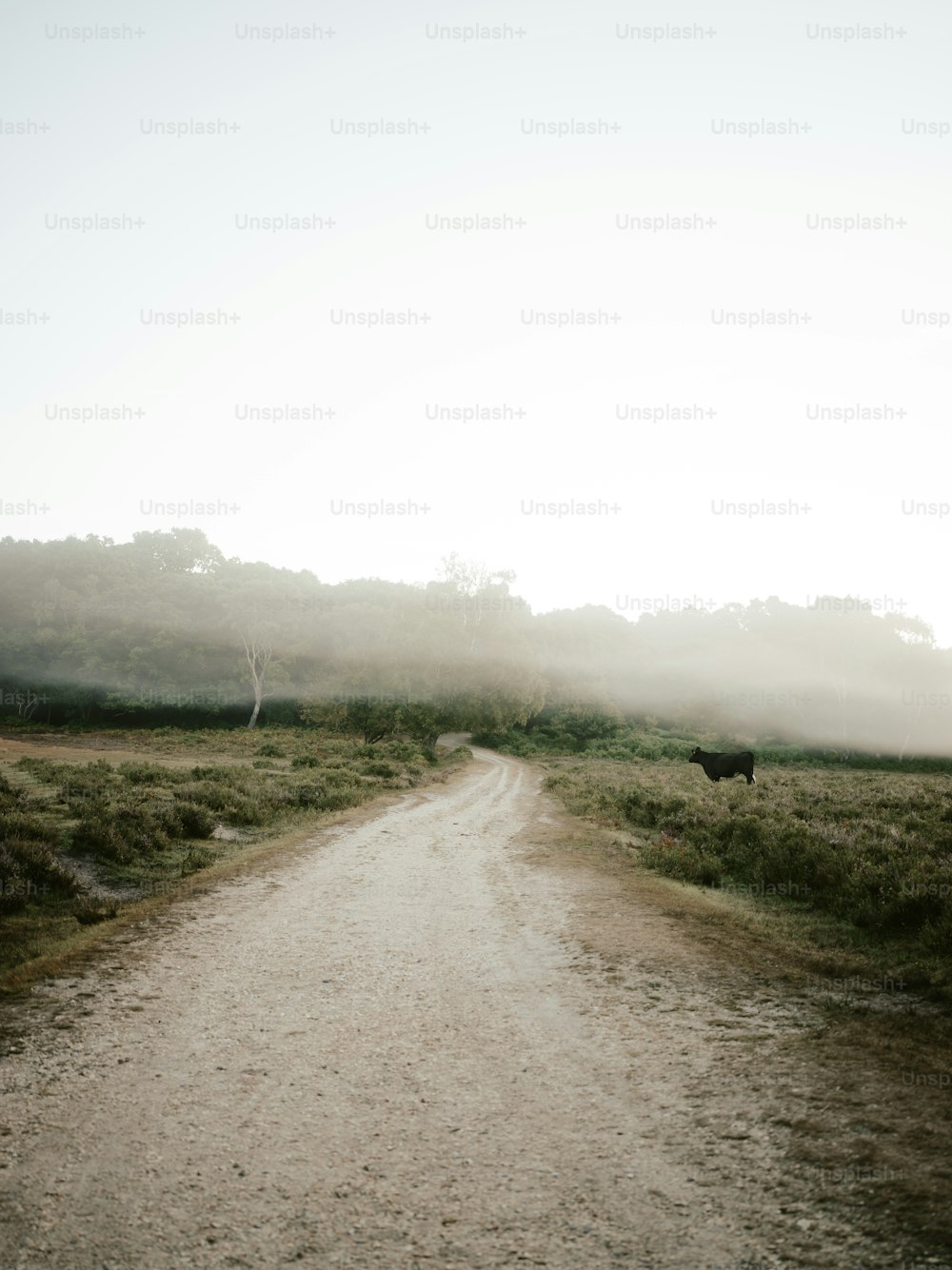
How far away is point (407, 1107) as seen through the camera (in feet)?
17.8

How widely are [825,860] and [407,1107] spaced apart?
10.1 meters

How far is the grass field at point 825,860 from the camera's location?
9102 mm

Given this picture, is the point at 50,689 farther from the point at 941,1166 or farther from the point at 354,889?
the point at 941,1166

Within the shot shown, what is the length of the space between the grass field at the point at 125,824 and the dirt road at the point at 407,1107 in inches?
60.4

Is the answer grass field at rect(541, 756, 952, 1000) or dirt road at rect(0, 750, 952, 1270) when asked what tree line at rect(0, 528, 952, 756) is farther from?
dirt road at rect(0, 750, 952, 1270)

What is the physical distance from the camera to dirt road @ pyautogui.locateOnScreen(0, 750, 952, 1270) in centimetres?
397

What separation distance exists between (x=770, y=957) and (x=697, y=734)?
2914 inches

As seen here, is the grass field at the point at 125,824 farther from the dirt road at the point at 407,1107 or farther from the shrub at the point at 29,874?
the dirt road at the point at 407,1107

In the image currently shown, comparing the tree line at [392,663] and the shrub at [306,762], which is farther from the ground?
the tree line at [392,663]

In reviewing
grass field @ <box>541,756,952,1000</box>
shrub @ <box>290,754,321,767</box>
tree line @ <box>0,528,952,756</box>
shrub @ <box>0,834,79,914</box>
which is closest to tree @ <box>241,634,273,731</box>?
tree line @ <box>0,528,952,756</box>

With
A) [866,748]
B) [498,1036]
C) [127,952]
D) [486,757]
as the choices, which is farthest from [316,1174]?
[866,748]

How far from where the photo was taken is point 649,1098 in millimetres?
5543

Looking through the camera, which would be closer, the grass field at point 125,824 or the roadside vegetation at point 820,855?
the roadside vegetation at point 820,855

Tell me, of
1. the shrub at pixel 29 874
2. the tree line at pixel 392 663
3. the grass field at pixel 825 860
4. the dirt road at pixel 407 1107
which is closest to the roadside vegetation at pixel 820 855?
the grass field at pixel 825 860
